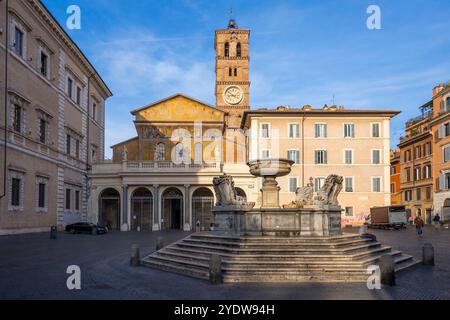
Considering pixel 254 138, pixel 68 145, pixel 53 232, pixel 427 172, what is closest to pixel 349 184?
pixel 254 138

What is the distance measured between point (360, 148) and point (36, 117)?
100 ft

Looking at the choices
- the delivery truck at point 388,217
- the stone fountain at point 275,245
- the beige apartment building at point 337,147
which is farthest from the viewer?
the beige apartment building at point 337,147

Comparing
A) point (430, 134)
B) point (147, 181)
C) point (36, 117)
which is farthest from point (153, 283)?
point (430, 134)

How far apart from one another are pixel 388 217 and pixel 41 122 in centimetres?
3061

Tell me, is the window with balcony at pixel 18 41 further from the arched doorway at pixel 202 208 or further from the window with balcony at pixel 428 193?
the window with balcony at pixel 428 193

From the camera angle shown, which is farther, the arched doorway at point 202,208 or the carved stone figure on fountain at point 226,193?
the arched doorway at point 202,208

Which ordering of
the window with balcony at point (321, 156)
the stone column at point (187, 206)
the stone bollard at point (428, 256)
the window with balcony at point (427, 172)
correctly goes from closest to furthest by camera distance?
the stone bollard at point (428, 256) → the stone column at point (187, 206) → the window with balcony at point (321, 156) → the window with balcony at point (427, 172)

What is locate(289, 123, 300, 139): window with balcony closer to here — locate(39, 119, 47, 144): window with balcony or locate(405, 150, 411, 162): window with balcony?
locate(405, 150, 411, 162): window with balcony

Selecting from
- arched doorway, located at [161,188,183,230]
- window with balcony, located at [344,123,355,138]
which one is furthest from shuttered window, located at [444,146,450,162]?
arched doorway, located at [161,188,183,230]

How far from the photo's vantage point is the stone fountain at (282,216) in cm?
1558

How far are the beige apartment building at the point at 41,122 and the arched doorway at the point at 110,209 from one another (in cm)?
165

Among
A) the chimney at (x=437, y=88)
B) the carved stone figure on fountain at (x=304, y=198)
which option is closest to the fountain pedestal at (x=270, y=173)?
the carved stone figure on fountain at (x=304, y=198)

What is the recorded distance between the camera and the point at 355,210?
154ft
